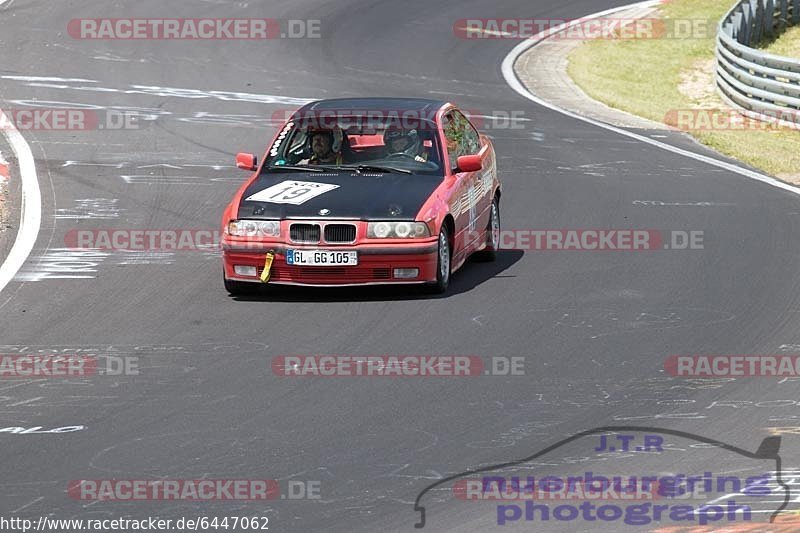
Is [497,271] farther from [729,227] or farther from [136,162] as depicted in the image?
[136,162]

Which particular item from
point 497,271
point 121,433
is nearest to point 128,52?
point 497,271

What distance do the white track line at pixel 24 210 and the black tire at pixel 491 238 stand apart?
13.4 ft

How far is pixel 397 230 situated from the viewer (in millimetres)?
12023

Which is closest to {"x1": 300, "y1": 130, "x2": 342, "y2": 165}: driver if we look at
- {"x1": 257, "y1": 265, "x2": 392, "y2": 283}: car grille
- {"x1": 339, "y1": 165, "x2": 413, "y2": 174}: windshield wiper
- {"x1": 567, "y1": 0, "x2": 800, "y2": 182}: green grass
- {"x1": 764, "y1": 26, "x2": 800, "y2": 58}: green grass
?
{"x1": 339, "y1": 165, "x2": 413, "y2": 174}: windshield wiper

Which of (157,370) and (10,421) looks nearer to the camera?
(10,421)

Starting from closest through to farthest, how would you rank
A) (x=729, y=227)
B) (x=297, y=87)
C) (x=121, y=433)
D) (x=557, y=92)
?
(x=121, y=433), (x=729, y=227), (x=297, y=87), (x=557, y=92)

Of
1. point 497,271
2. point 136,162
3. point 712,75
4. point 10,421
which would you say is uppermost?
point 10,421

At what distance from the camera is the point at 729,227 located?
50.8 feet

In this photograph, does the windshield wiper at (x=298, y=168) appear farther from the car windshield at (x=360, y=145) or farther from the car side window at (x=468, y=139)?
the car side window at (x=468, y=139)

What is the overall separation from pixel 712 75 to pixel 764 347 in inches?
838

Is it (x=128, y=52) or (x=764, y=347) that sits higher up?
(x=764, y=347)

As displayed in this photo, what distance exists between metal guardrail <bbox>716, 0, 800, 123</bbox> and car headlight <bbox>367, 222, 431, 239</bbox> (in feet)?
45.9

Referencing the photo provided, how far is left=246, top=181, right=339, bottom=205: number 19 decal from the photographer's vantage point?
40.3 feet

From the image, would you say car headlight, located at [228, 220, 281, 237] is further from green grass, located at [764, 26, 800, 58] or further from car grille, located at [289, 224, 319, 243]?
green grass, located at [764, 26, 800, 58]
